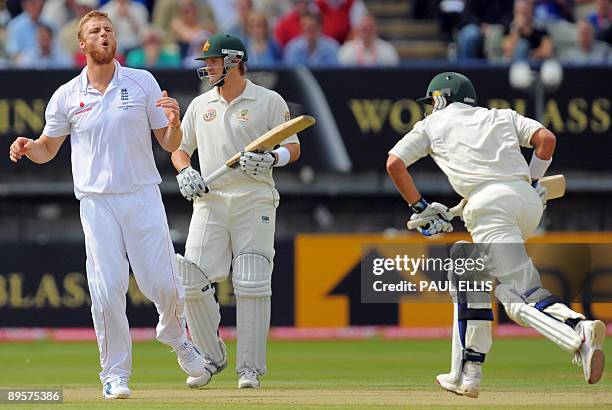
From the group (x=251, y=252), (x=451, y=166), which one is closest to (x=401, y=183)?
(x=451, y=166)

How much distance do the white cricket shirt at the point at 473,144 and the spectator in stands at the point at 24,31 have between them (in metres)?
7.57

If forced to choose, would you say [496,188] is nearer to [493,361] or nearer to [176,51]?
[493,361]

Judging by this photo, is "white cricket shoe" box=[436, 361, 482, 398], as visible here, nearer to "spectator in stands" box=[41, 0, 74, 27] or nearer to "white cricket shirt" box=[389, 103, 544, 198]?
"white cricket shirt" box=[389, 103, 544, 198]

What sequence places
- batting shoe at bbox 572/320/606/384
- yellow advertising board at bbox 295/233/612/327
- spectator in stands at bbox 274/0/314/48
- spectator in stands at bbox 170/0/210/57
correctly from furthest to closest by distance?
spectator in stands at bbox 274/0/314/48, spectator in stands at bbox 170/0/210/57, yellow advertising board at bbox 295/233/612/327, batting shoe at bbox 572/320/606/384

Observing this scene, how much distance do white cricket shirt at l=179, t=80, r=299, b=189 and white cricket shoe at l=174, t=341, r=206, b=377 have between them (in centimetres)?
101

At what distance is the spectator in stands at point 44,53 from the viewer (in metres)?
14.4

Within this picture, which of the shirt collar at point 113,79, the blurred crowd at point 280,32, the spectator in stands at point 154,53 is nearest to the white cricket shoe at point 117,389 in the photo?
the shirt collar at point 113,79

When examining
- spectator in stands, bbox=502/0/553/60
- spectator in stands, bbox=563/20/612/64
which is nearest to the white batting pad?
spectator in stands, bbox=502/0/553/60

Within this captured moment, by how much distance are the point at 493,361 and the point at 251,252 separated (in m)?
3.32

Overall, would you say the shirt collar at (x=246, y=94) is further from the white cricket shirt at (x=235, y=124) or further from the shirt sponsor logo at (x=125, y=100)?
the shirt sponsor logo at (x=125, y=100)

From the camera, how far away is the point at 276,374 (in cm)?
1029

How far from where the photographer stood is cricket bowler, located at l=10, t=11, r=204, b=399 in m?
7.80

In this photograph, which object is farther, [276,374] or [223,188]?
[276,374]

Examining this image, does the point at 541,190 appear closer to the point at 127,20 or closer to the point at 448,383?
the point at 448,383
